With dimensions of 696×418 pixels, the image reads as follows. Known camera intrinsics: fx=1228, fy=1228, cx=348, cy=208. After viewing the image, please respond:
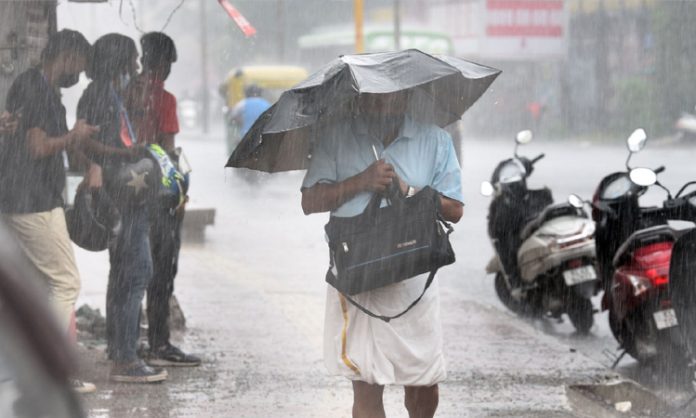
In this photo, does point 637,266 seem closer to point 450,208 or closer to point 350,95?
point 450,208

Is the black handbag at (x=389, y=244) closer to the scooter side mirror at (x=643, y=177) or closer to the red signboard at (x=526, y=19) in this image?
the scooter side mirror at (x=643, y=177)

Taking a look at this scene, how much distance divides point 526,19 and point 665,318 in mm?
38283

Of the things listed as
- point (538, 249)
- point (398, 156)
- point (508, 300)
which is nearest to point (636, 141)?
point (538, 249)

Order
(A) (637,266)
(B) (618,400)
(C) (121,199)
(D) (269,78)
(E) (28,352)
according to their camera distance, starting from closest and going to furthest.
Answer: (E) (28,352) < (C) (121,199) < (B) (618,400) < (A) (637,266) < (D) (269,78)

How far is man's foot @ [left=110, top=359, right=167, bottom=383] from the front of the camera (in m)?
6.52

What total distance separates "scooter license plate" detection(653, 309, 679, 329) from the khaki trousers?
318 centimetres

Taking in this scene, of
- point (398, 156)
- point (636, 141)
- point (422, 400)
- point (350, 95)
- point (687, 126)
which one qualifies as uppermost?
point (350, 95)

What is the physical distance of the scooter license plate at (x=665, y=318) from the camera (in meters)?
6.83

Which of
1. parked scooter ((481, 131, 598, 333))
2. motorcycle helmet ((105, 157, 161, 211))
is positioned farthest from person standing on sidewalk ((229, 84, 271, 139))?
motorcycle helmet ((105, 157, 161, 211))

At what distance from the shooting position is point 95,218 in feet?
20.7

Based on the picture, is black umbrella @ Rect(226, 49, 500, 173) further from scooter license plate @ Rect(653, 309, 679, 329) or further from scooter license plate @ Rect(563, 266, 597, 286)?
scooter license plate @ Rect(563, 266, 597, 286)

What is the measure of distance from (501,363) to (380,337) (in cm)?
292

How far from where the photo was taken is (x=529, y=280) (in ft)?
29.6

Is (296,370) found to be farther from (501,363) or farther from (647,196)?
(647,196)
